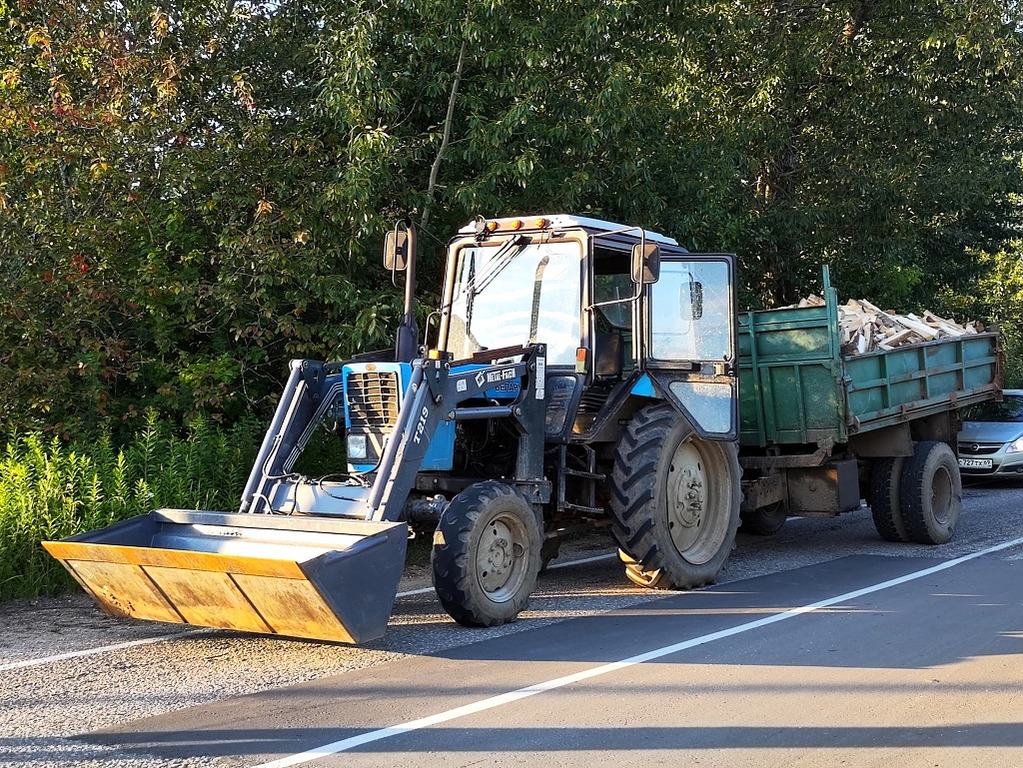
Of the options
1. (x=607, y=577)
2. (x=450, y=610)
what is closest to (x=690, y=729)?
(x=450, y=610)

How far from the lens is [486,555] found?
24.6 ft

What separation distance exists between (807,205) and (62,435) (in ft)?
39.2

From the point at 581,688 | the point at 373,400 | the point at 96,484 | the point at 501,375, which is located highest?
the point at 501,375

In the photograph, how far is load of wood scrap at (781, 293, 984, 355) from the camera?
11711 mm

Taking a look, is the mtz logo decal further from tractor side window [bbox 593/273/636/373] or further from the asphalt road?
the asphalt road

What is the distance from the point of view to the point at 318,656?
6988mm

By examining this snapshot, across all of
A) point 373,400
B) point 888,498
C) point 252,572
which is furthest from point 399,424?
point 888,498

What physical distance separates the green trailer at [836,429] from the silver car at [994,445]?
5324mm

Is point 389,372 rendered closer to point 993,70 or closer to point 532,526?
point 532,526

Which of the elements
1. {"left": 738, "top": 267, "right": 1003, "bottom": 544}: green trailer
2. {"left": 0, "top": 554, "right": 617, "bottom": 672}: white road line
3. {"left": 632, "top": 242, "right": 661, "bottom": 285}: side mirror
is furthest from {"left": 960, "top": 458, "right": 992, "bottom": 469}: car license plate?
{"left": 0, "top": 554, "right": 617, "bottom": 672}: white road line

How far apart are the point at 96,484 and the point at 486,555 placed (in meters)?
3.97

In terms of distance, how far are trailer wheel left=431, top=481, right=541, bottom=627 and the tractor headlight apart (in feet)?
3.11

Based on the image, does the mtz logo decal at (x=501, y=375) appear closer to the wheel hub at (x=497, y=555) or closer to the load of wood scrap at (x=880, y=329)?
the wheel hub at (x=497, y=555)

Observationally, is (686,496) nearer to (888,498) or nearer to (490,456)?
(490,456)
